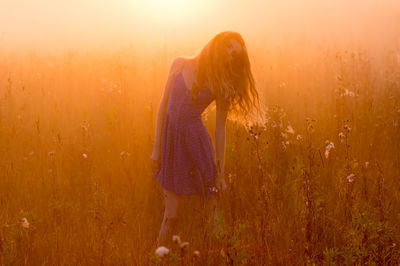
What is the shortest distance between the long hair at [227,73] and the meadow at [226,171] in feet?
1.07

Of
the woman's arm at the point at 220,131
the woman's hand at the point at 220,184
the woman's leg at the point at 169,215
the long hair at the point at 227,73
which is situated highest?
the long hair at the point at 227,73

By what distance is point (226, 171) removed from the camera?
381 centimetres

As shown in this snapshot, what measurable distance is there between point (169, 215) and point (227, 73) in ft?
3.97

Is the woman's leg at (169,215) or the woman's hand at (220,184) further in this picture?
the woman's leg at (169,215)

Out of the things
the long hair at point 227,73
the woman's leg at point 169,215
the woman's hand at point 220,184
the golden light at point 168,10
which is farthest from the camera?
the golden light at point 168,10

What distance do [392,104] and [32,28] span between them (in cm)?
1462

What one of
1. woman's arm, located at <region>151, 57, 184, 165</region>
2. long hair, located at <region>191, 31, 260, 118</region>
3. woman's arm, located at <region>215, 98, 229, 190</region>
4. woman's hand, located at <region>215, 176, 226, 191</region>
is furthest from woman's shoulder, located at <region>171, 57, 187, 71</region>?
woman's hand, located at <region>215, 176, 226, 191</region>

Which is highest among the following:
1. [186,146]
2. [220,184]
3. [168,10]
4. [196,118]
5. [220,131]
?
[168,10]

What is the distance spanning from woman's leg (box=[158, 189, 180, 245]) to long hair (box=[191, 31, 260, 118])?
83 cm

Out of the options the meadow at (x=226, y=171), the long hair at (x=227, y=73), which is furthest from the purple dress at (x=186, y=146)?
the meadow at (x=226, y=171)

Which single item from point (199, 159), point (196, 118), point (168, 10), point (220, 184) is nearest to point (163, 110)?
point (196, 118)

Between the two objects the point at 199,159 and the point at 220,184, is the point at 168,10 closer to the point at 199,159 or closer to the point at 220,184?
the point at 199,159

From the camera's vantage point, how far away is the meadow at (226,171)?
2.42 metres

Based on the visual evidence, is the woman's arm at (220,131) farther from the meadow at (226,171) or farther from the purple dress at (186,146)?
the meadow at (226,171)
